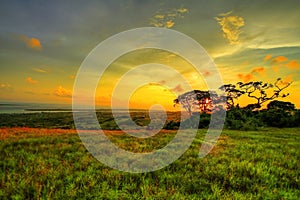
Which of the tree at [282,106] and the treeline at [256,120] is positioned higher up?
the tree at [282,106]

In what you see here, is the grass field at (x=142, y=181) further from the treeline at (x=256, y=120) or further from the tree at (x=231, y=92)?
the tree at (x=231, y=92)

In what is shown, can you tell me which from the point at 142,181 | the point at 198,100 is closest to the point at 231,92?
the point at 198,100

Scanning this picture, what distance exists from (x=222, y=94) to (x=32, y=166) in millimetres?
57690

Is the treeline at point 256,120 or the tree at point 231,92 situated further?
the tree at point 231,92

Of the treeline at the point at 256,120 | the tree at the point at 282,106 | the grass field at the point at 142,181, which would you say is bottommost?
Result: the grass field at the point at 142,181

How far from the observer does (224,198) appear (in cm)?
475

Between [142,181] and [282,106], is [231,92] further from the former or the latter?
[142,181]

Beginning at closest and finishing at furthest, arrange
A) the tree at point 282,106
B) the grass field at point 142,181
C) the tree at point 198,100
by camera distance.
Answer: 1. the grass field at point 142,181
2. the tree at point 282,106
3. the tree at point 198,100

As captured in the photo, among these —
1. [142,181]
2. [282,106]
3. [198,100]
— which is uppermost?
[198,100]

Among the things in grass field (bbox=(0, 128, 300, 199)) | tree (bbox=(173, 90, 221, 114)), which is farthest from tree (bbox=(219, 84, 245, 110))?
grass field (bbox=(0, 128, 300, 199))

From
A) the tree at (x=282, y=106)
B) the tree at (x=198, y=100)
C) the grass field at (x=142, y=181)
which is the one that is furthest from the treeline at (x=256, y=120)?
the grass field at (x=142, y=181)

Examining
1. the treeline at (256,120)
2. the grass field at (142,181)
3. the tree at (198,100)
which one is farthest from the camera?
the tree at (198,100)

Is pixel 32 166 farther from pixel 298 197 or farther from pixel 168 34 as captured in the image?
pixel 168 34

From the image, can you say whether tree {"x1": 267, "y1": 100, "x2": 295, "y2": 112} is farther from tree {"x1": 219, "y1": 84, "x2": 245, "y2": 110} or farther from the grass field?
the grass field
